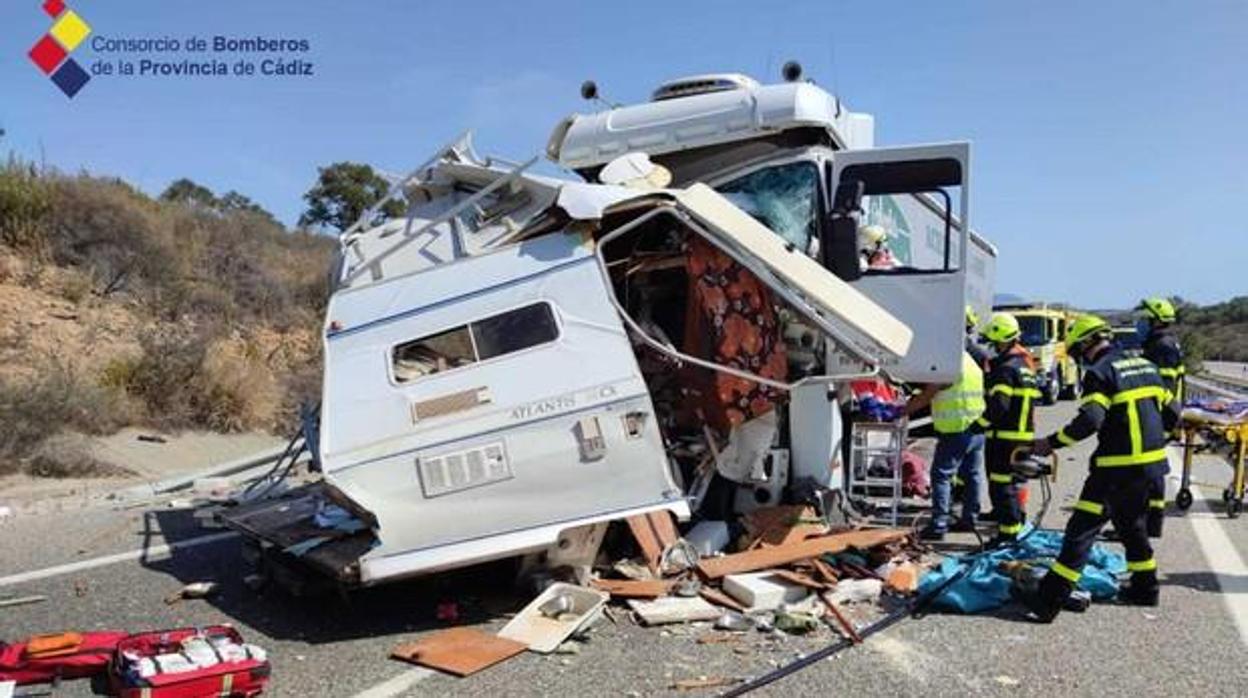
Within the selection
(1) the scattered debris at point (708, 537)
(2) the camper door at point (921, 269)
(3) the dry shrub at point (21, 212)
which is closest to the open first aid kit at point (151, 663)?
(1) the scattered debris at point (708, 537)

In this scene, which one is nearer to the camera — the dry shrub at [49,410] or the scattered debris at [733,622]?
the scattered debris at [733,622]

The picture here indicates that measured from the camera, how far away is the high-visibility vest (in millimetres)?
7867

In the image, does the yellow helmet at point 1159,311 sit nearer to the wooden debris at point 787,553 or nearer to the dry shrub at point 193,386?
the wooden debris at point 787,553

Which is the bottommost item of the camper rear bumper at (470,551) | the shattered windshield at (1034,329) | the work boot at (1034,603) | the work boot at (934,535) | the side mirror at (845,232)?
the work boot at (934,535)

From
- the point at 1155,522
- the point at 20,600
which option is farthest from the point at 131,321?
the point at 1155,522

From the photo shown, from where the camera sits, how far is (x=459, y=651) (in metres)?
4.96

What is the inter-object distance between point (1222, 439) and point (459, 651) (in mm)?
7537

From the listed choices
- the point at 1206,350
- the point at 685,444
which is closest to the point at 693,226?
the point at 685,444

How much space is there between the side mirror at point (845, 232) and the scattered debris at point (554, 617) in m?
2.71

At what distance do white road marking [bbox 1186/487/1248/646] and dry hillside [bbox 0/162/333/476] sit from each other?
963cm

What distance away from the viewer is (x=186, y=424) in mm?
12109

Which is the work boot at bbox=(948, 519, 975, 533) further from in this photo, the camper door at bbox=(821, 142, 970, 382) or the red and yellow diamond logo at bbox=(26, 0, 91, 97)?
the red and yellow diamond logo at bbox=(26, 0, 91, 97)

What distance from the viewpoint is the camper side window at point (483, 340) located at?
18.2ft

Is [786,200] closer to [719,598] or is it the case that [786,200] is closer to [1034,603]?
[719,598]
